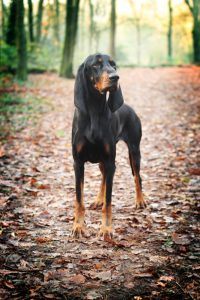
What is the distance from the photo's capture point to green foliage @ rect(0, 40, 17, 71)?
58.9 feet

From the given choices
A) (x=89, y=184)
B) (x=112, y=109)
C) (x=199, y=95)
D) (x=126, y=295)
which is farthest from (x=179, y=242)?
(x=199, y=95)

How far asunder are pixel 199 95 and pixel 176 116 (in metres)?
3.47

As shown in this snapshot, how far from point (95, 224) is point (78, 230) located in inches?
19.1

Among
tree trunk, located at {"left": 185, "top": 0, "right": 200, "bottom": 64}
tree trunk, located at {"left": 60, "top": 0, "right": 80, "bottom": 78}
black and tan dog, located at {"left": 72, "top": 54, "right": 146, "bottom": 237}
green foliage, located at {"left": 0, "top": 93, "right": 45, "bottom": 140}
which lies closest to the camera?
black and tan dog, located at {"left": 72, "top": 54, "right": 146, "bottom": 237}

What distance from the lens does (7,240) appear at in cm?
436

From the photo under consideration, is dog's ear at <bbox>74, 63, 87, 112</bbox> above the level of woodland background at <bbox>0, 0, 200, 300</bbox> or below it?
above

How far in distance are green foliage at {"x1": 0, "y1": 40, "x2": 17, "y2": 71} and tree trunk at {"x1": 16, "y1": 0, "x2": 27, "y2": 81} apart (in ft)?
4.83

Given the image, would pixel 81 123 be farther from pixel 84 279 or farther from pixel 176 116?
pixel 176 116

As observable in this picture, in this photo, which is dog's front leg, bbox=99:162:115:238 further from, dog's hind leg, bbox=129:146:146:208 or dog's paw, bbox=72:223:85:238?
dog's hind leg, bbox=129:146:146:208

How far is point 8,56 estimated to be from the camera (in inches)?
752

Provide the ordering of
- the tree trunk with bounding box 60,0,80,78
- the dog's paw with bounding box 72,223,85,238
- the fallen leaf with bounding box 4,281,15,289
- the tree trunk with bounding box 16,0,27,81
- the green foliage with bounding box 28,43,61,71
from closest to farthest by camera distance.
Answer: the fallen leaf with bounding box 4,281,15,289, the dog's paw with bounding box 72,223,85,238, the tree trunk with bounding box 16,0,27,81, the tree trunk with bounding box 60,0,80,78, the green foliage with bounding box 28,43,61,71

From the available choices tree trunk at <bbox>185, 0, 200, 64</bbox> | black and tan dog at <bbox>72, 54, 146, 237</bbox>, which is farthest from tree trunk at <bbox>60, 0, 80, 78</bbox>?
black and tan dog at <bbox>72, 54, 146, 237</bbox>

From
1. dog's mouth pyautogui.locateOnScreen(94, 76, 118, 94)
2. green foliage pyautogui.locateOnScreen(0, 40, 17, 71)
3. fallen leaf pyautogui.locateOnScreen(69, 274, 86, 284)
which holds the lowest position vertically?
fallen leaf pyautogui.locateOnScreen(69, 274, 86, 284)

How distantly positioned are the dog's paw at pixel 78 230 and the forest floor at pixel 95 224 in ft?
0.25
